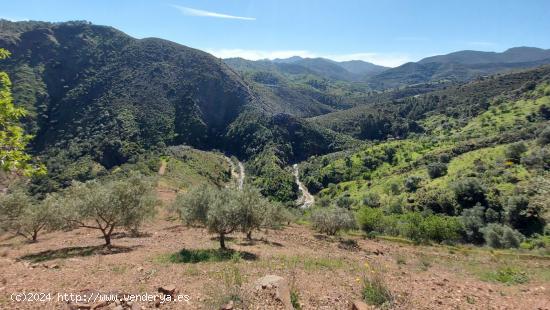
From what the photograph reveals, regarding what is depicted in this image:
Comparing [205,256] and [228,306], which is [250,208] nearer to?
[205,256]

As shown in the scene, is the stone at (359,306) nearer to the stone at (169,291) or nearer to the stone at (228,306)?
the stone at (228,306)

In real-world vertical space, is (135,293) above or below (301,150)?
above

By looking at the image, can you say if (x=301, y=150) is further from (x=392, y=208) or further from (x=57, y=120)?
(x=57, y=120)

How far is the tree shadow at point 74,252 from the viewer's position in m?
23.5

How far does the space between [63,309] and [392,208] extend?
80.5 meters

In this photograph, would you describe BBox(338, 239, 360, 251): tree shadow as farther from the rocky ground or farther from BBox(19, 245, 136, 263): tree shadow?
BBox(19, 245, 136, 263): tree shadow

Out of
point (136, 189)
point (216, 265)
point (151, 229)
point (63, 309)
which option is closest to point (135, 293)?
point (63, 309)

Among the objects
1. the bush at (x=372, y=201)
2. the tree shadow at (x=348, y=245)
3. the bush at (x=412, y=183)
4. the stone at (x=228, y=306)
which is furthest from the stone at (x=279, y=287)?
the bush at (x=412, y=183)

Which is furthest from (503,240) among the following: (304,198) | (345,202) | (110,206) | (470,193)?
(304,198)

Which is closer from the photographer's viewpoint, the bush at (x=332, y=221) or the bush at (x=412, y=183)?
the bush at (x=332, y=221)

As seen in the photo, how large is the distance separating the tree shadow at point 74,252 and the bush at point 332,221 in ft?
84.7

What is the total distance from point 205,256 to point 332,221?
83.0 ft

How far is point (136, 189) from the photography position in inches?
1141

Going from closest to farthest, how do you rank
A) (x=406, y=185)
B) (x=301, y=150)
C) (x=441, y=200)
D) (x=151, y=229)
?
1. (x=151, y=229)
2. (x=441, y=200)
3. (x=406, y=185)
4. (x=301, y=150)
